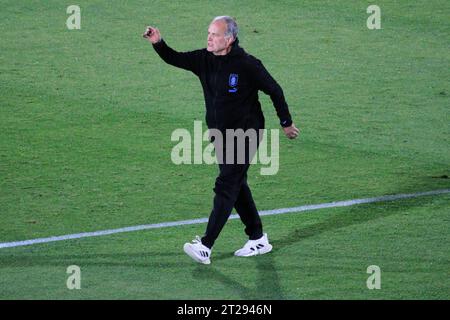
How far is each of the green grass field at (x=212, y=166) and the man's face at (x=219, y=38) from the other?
1591 mm

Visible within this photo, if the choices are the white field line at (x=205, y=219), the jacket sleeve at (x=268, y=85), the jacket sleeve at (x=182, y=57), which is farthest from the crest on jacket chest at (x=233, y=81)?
the white field line at (x=205, y=219)

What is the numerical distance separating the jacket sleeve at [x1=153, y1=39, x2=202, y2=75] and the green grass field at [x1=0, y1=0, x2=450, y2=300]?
138 cm

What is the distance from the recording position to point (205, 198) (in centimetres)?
1036

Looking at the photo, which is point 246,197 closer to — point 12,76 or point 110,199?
point 110,199

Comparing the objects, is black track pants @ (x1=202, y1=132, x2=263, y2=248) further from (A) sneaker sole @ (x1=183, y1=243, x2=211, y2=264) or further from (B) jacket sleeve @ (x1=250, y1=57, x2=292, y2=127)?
(B) jacket sleeve @ (x1=250, y1=57, x2=292, y2=127)

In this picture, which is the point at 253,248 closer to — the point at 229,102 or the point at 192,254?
the point at 192,254

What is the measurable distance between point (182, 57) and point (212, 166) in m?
2.52

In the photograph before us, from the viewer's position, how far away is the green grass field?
28.0 feet

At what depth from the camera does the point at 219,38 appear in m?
8.59

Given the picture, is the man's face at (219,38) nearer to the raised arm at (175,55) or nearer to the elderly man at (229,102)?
the elderly man at (229,102)

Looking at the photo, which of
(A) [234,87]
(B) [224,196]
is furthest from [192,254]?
(A) [234,87]
